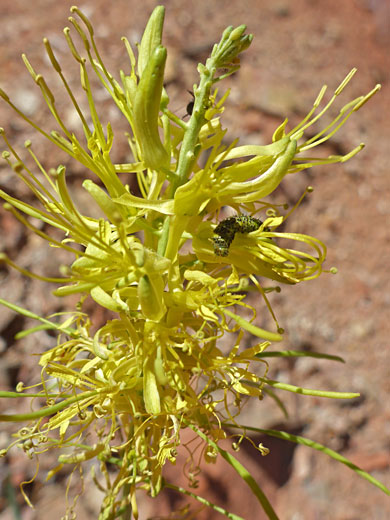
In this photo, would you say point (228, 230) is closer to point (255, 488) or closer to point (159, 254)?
point (159, 254)

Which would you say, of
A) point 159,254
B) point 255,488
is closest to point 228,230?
point 159,254

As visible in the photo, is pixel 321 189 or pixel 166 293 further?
pixel 321 189

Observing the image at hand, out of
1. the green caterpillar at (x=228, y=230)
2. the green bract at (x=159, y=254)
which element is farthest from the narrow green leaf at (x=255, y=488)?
the green caterpillar at (x=228, y=230)

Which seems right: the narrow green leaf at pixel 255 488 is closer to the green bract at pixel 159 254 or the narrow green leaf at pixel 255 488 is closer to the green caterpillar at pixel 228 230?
the green bract at pixel 159 254

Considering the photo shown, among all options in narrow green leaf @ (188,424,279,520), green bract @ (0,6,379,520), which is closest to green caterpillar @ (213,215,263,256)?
green bract @ (0,6,379,520)

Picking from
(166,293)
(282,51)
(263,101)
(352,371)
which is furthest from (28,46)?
(352,371)

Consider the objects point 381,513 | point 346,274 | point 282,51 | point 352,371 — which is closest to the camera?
point 381,513

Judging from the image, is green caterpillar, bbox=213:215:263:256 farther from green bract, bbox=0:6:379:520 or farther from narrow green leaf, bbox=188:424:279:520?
narrow green leaf, bbox=188:424:279:520

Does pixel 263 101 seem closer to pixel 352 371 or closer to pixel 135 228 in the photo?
pixel 352 371

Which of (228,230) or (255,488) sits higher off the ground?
(228,230)
